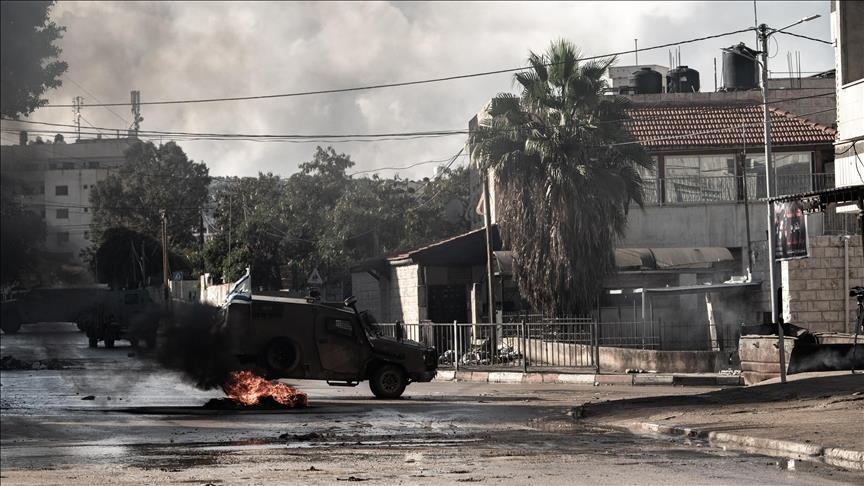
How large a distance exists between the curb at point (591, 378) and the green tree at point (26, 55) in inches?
827

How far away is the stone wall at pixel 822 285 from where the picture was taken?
31234mm

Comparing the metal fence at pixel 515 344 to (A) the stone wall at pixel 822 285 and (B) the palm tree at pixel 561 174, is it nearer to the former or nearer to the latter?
(B) the palm tree at pixel 561 174

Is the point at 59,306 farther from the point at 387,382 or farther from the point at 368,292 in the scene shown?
the point at 368,292

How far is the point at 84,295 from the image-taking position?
9531 mm

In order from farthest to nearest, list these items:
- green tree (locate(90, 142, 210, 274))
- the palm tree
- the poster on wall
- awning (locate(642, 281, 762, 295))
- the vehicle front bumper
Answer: the palm tree, awning (locate(642, 281, 762, 295)), the vehicle front bumper, the poster on wall, green tree (locate(90, 142, 210, 274))

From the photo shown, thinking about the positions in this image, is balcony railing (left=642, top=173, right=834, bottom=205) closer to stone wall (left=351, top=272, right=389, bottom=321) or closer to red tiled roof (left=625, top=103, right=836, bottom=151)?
red tiled roof (left=625, top=103, right=836, bottom=151)

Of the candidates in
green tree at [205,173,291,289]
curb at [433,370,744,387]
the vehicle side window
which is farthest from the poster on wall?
green tree at [205,173,291,289]

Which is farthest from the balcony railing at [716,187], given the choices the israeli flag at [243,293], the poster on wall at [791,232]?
the israeli flag at [243,293]

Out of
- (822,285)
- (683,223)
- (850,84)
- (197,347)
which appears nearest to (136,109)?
(197,347)

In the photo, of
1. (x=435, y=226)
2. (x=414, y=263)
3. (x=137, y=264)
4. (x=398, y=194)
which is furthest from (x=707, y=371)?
(x=398, y=194)

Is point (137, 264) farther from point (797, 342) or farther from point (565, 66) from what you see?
point (565, 66)

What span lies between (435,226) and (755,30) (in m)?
32.4

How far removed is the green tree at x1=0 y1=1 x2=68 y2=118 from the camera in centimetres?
890

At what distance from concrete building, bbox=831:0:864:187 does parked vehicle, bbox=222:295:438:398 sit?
11.3 metres
